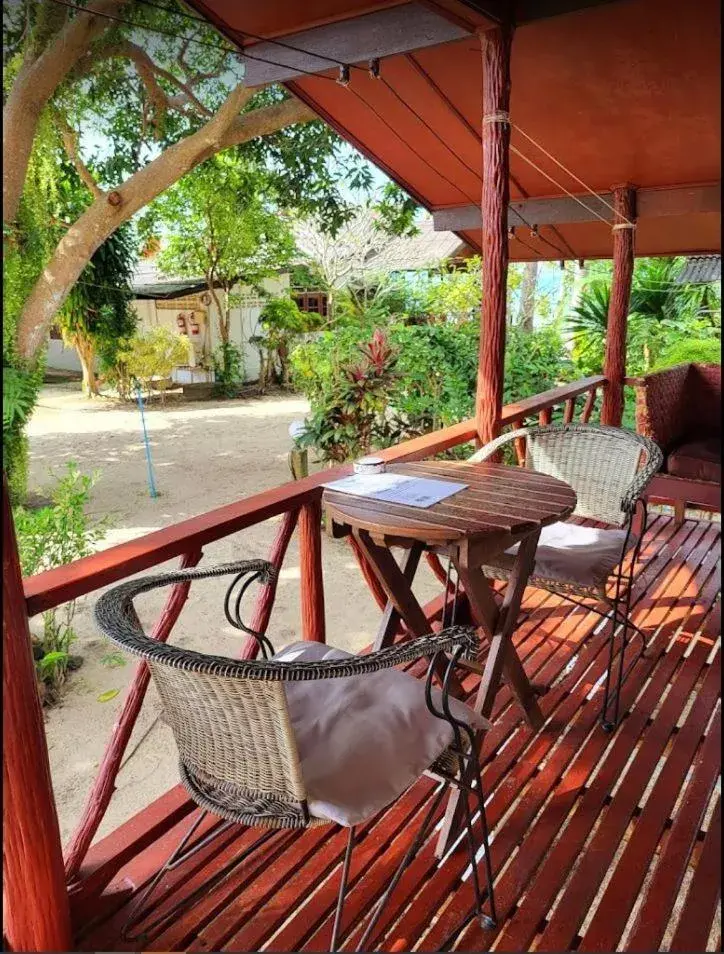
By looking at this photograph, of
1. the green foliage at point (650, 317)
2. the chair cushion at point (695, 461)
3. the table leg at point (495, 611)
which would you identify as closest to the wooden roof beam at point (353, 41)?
the table leg at point (495, 611)

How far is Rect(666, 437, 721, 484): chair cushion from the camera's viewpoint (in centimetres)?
382

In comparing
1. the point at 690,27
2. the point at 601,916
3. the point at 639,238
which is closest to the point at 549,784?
the point at 601,916

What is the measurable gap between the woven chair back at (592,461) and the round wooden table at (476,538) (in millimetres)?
616

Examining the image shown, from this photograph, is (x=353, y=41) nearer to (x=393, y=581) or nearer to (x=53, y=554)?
(x=393, y=581)

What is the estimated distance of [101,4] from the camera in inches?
278

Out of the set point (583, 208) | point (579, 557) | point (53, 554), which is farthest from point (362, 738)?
point (53, 554)

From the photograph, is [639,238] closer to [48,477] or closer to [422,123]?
[422,123]

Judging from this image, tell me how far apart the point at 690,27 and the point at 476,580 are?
2.47m

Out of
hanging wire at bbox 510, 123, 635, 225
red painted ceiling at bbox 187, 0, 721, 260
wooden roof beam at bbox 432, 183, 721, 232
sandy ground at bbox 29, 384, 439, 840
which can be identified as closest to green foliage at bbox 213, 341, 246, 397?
sandy ground at bbox 29, 384, 439, 840

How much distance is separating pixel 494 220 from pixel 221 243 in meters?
13.2

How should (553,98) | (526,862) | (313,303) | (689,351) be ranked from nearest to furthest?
1. (526,862)
2. (553,98)
3. (689,351)
4. (313,303)

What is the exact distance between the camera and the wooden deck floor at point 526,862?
4.89 feet

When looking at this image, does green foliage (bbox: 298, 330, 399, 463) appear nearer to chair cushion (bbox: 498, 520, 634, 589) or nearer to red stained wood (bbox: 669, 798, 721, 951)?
chair cushion (bbox: 498, 520, 634, 589)

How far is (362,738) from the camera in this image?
1413 mm
